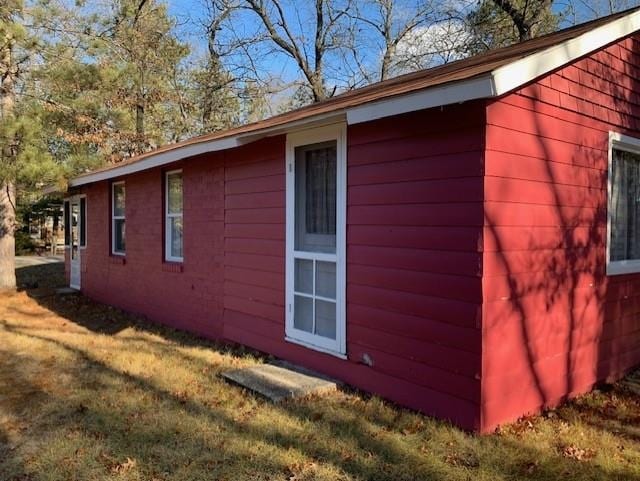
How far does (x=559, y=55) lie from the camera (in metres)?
3.79

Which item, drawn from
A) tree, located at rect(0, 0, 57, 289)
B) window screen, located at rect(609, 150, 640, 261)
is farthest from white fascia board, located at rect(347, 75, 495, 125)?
tree, located at rect(0, 0, 57, 289)

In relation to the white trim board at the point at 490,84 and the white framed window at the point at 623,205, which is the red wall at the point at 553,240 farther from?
the white trim board at the point at 490,84

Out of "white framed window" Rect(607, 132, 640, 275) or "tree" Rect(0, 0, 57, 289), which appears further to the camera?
"tree" Rect(0, 0, 57, 289)

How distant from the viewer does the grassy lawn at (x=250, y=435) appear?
129 inches

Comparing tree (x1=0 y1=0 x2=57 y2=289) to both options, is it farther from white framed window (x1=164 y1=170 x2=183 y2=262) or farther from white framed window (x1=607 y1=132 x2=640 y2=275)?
white framed window (x1=607 y1=132 x2=640 y2=275)

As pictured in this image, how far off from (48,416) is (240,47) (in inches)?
687

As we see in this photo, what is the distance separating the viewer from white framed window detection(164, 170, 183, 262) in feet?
26.1

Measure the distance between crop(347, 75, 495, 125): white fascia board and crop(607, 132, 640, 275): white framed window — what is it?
2.27 meters

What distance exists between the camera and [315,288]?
205 inches

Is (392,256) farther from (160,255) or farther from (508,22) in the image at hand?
(508,22)

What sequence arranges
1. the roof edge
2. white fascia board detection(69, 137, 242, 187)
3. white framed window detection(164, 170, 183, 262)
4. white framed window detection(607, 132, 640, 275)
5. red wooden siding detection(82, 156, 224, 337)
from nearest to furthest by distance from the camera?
1. the roof edge
2. white framed window detection(607, 132, 640, 275)
3. white fascia board detection(69, 137, 242, 187)
4. red wooden siding detection(82, 156, 224, 337)
5. white framed window detection(164, 170, 183, 262)

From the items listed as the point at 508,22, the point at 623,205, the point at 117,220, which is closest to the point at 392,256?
the point at 623,205

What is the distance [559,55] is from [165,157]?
17.0 ft

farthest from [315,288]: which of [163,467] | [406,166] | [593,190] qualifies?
[593,190]
